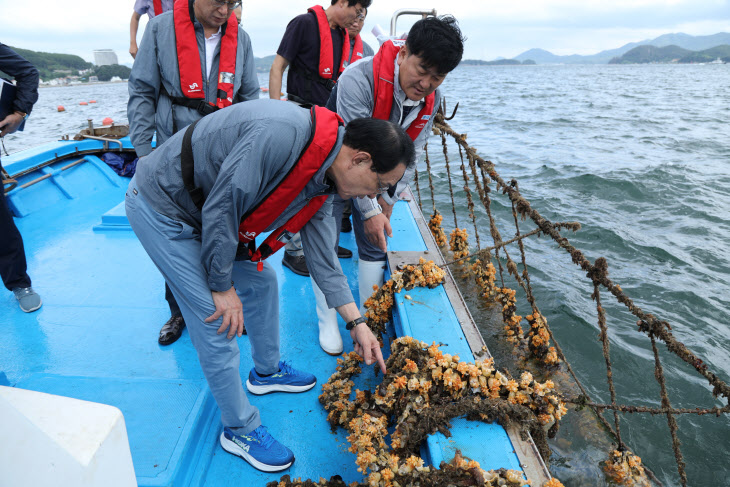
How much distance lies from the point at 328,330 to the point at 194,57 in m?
1.66

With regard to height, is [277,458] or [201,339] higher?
[201,339]

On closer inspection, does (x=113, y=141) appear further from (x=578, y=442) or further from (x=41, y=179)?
(x=578, y=442)

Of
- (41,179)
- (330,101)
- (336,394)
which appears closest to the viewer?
(336,394)

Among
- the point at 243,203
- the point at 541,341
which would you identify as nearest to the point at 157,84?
the point at 243,203

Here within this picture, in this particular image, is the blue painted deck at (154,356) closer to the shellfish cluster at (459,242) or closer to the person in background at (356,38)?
the shellfish cluster at (459,242)

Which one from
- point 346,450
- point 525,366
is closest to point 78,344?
point 346,450

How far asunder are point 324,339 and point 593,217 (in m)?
Answer: 5.98

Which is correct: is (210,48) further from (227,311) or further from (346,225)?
(346,225)

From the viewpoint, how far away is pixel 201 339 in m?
1.68

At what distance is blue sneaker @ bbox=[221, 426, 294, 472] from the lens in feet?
5.99

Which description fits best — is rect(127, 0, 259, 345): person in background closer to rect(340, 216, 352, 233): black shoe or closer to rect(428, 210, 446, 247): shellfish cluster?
rect(340, 216, 352, 233): black shoe

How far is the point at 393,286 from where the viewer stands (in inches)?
99.6

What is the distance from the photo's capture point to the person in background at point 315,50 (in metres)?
2.99

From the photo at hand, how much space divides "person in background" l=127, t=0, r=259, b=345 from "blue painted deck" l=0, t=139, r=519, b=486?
1163 mm
